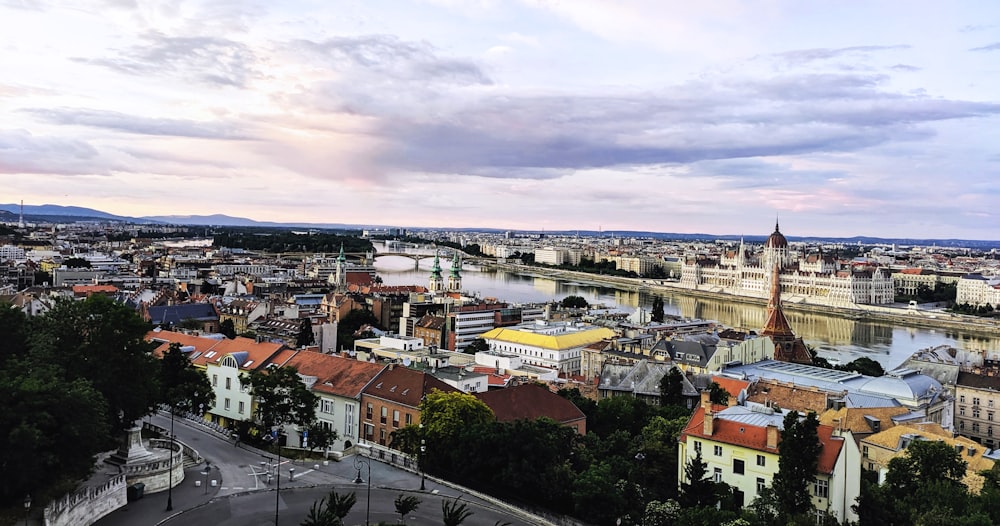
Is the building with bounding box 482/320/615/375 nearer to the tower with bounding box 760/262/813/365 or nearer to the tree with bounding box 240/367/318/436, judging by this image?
the tower with bounding box 760/262/813/365

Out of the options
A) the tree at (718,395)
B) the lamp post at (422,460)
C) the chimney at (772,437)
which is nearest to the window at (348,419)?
the lamp post at (422,460)

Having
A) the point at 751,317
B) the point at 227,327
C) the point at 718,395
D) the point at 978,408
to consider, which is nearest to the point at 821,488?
Answer: the point at 718,395

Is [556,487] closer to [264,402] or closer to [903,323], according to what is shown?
[264,402]

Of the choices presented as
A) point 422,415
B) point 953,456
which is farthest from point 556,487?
point 953,456

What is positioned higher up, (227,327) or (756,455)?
(756,455)

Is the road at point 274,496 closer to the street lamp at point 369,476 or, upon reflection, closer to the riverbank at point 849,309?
the street lamp at point 369,476

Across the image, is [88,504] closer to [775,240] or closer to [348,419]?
[348,419]

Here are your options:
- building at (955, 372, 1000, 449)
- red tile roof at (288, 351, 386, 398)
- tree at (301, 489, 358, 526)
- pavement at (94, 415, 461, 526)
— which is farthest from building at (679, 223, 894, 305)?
tree at (301, 489, 358, 526)
